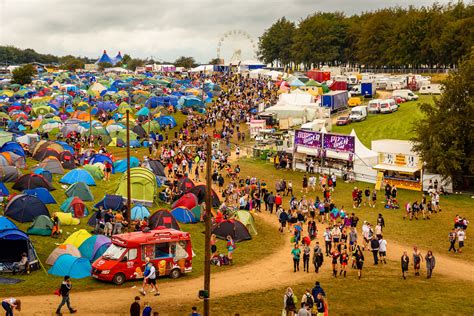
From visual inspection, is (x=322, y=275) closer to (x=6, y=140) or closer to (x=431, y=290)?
(x=431, y=290)

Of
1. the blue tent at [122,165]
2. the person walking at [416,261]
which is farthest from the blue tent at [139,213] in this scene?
the blue tent at [122,165]

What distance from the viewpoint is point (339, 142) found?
42.2m

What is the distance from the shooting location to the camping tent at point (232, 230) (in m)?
28.2

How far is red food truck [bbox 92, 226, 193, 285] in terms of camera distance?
68.4ft

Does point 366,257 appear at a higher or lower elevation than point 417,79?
lower

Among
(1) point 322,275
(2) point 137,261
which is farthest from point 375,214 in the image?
(2) point 137,261

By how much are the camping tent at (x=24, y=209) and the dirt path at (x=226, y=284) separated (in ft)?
30.2

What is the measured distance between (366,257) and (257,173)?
1906cm

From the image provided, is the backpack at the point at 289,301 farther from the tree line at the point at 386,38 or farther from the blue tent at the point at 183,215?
the tree line at the point at 386,38

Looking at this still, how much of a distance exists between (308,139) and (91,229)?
20170 mm

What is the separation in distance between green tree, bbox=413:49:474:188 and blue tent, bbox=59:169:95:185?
1942 cm

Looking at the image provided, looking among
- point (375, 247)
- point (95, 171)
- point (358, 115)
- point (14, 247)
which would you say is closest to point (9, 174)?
point (95, 171)

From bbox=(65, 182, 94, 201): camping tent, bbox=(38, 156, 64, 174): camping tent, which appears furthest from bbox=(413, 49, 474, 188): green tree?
bbox=(38, 156, 64, 174): camping tent

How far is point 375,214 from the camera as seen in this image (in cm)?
3319
